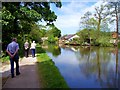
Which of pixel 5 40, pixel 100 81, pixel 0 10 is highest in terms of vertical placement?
pixel 0 10

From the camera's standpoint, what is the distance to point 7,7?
47.1 ft

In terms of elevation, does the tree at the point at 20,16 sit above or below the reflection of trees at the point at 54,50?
above

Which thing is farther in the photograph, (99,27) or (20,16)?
(99,27)

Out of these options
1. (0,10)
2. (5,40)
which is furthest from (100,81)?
(5,40)

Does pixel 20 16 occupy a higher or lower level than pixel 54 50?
higher

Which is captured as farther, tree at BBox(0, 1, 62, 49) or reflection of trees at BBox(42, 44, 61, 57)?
reflection of trees at BBox(42, 44, 61, 57)

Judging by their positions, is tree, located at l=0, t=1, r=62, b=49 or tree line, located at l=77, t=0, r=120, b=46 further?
tree line, located at l=77, t=0, r=120, b=46

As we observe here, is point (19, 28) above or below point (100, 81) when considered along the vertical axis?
above

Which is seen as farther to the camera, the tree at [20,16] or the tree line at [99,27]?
the tree line at [99,27]

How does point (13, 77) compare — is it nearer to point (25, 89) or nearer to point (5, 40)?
point (25, 89)

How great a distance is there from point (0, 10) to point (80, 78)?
18.7 ft

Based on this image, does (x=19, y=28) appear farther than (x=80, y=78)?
Yes

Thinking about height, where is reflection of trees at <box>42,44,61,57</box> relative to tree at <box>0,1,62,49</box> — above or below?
below

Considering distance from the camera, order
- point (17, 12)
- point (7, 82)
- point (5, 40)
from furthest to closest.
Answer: point (5, 40) → point (17, 12) → point (7, 82)
